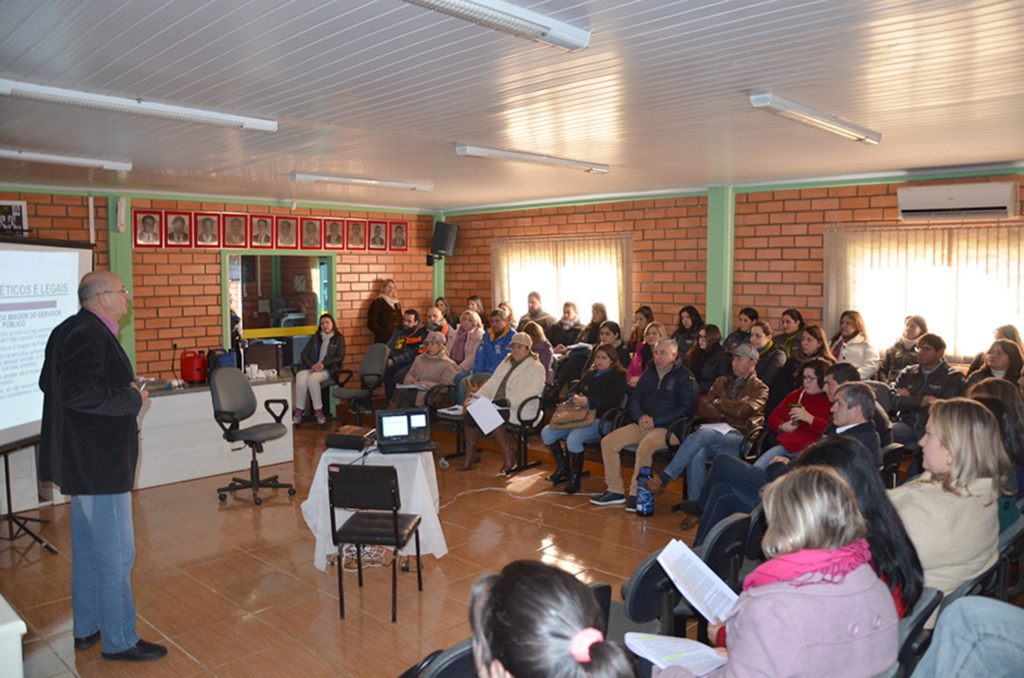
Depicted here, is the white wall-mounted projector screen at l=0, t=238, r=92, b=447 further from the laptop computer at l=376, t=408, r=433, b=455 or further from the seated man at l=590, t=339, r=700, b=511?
the seated man at l=590, t=339, r=700, b=511

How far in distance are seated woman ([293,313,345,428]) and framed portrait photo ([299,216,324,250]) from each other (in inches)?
43.6

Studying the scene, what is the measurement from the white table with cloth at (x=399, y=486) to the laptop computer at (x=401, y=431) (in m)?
0.06

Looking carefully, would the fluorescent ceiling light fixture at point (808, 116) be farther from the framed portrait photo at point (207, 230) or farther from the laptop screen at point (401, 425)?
the framed portrait photo at point (207, 230)

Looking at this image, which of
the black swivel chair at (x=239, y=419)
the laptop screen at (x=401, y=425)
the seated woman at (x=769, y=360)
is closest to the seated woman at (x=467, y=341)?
the black swivel chair at (x=239, y=419)

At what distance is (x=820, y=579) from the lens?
1.78m

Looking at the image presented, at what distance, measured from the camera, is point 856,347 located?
22.1 ft

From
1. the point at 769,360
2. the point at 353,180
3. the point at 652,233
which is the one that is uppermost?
the point at 353,180

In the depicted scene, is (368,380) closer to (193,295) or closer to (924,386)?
(193,295)

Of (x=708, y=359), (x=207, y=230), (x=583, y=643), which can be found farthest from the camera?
(x=207, y=230)

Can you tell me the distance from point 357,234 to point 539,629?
381 inches

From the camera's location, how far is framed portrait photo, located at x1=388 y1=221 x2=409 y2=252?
1073cm

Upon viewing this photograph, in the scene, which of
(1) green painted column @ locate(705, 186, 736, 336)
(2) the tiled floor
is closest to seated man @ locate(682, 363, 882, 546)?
(2) the tiled floor

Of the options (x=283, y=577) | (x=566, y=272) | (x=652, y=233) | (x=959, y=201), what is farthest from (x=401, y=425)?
(x=566, y=272)

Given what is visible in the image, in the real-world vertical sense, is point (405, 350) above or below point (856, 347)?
below
